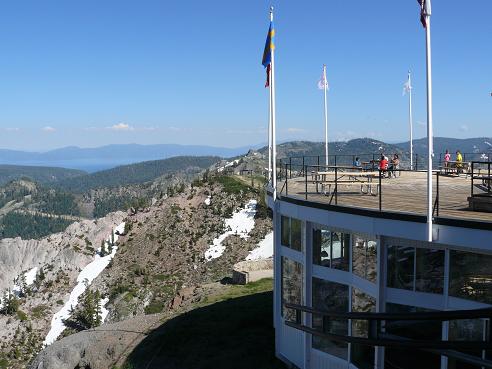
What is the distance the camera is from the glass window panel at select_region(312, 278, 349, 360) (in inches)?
550

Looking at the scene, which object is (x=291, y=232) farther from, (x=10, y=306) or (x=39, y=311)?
(x=10, y=306)

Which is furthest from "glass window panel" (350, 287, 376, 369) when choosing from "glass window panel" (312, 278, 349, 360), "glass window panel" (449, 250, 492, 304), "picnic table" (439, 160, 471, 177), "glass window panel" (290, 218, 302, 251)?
"picnic table" (439, 160, 471, 177)

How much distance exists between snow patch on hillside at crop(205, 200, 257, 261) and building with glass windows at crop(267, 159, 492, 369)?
3853 cm

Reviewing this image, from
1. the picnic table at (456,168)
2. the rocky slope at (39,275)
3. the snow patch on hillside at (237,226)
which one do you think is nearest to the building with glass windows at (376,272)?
the picnic table at (456,168)

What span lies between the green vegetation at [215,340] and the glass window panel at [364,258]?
18.4ft

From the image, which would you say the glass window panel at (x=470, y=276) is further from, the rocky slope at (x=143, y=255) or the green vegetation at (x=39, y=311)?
the green vegetation at (x=39, y=311)

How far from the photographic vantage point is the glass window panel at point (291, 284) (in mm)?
15906

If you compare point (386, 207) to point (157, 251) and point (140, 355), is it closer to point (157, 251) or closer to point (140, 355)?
point (140, 355)

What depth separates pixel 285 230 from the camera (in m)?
16.8

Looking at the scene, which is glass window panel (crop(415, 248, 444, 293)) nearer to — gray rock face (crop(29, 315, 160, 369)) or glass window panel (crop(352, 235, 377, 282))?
glass window panel (crop(352, 235, 377, 282))

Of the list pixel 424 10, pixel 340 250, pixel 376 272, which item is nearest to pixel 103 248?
pixel 340 250

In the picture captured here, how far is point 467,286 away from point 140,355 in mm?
14076

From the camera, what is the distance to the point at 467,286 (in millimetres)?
10953

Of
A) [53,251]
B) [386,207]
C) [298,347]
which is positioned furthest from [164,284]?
[386,207]
